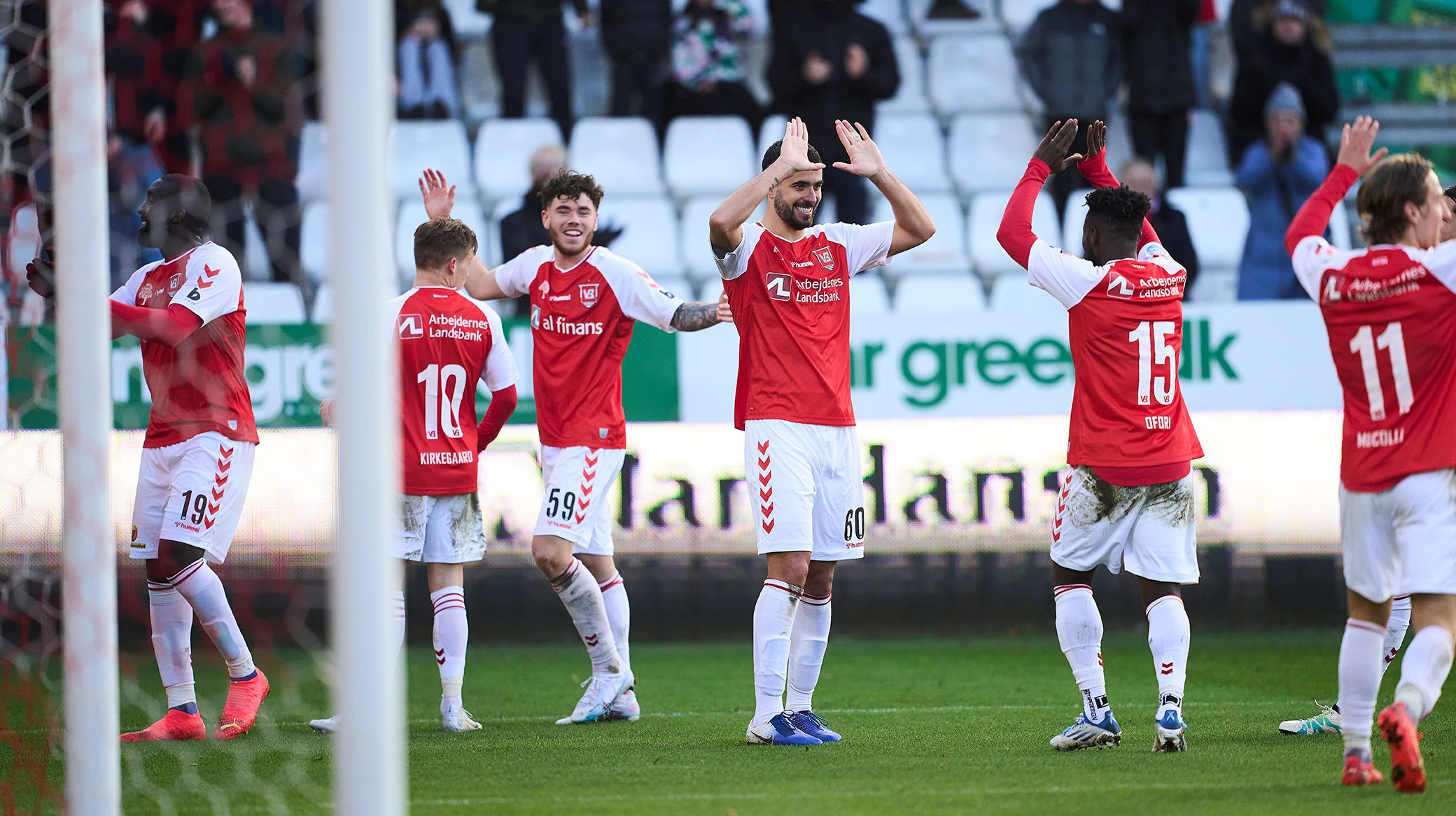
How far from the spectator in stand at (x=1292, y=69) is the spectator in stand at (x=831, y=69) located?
2.76 m

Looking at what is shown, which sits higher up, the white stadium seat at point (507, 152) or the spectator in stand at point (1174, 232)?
the white stadium seat at point (507, 152)

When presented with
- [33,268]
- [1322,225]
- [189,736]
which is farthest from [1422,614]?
[33,268]

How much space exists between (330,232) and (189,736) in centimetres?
363

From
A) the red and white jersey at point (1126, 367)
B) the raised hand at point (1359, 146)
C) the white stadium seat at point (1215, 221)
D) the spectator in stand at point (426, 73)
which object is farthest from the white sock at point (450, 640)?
the spectator in stand at point (426, 73)

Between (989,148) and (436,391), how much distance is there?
7391 mm

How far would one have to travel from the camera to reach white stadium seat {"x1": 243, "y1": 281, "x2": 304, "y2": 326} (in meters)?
9.48

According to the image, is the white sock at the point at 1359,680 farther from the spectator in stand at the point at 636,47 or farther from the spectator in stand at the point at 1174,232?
the spectator in stand at the point at 636,47

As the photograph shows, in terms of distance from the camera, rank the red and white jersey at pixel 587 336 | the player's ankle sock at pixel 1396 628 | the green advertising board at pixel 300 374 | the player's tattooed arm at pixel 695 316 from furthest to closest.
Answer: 1. the green advertising board at pixel 300 374
2. the red and white jersey at pixel 587 336
3. the player's tattooed arm at pixel 695 316
4. the player's ankle sock at pixel 1396 628

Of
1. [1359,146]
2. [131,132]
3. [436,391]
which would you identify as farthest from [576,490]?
[131,132]

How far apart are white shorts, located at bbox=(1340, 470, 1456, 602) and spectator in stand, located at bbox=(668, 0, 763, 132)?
27.2ft

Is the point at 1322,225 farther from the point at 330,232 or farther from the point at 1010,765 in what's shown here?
the point at 330,232

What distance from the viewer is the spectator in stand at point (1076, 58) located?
12.0m

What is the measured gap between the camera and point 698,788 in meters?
4.69

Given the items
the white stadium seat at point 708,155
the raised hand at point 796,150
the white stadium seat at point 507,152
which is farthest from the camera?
the white stadium seat at point 708,155
